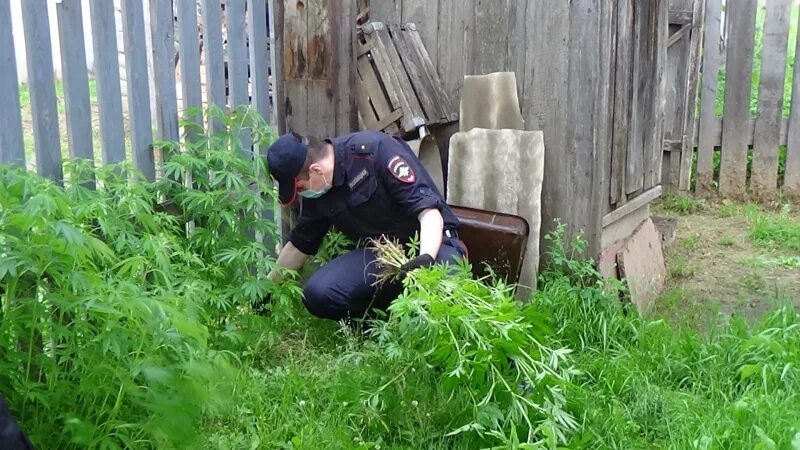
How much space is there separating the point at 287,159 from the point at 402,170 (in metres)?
0.59

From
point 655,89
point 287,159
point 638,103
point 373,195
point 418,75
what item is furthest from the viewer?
point 655,89

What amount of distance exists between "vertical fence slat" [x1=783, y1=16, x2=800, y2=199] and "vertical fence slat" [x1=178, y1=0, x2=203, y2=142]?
18.3 ft

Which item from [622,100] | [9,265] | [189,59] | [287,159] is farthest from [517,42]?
[9,265]

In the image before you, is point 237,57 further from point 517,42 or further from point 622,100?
point 622,100

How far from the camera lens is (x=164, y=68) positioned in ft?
14.2

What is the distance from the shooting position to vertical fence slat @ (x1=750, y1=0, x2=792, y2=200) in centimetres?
780

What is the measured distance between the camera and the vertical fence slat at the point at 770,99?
25.6 feet

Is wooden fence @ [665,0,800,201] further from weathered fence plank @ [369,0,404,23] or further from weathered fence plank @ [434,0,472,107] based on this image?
weathered fence plank @ [369,0,404,23]

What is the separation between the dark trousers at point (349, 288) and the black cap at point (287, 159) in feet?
1.67

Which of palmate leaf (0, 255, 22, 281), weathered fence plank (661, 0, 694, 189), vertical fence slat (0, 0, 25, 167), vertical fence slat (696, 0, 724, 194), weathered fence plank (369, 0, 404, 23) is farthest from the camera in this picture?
vertical fence slat (696, 0, 724, 194)

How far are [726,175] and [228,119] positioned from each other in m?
5.28

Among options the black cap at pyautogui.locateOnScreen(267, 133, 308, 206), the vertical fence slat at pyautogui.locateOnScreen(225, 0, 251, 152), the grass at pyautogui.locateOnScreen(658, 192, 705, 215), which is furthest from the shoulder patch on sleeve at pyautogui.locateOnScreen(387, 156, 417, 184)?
the grass at pyautogui.locateOnScreen(658, 192, 705, 215)

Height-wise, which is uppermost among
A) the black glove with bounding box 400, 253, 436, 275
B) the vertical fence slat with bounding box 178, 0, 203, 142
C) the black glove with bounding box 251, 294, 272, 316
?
the vertical fence slat with bounding box 178, 0, 203, 142

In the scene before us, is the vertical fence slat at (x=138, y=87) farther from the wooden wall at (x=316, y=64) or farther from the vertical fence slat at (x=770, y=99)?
the vertical fence slat at (x=770, y=99)
